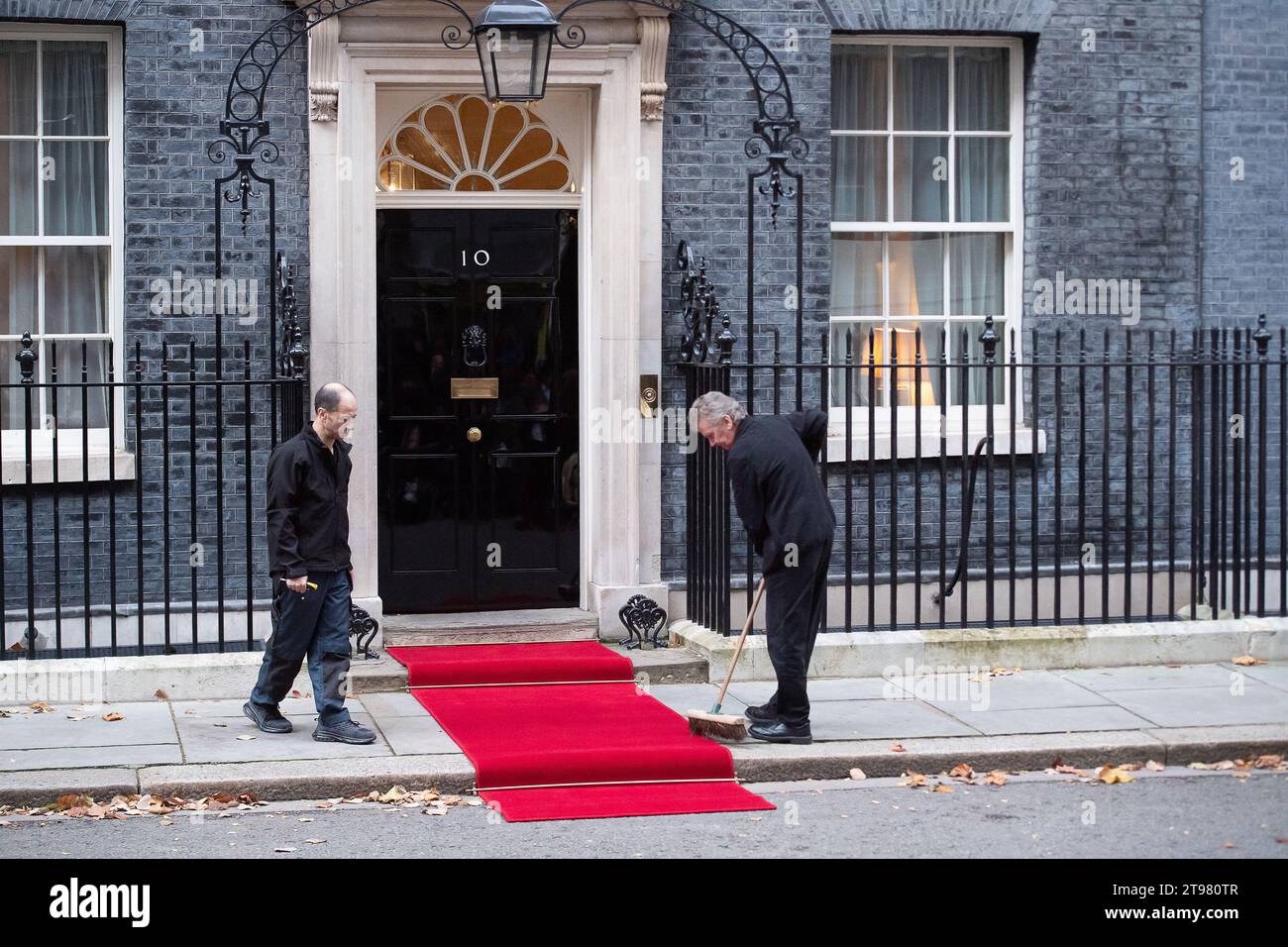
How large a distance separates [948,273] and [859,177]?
851mm

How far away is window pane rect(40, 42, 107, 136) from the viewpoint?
33.8 ft

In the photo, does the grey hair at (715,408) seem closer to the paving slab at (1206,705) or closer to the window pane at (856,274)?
the paving slab at (1206,705)

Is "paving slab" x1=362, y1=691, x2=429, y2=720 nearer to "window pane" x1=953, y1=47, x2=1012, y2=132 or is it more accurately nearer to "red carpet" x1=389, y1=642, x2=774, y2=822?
"red carpet" x1=389, y1=642, x2=774, y2=822

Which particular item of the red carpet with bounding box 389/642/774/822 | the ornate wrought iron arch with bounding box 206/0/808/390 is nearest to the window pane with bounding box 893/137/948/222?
the ornate wrought iron arch with bounding box 206/0/808/390

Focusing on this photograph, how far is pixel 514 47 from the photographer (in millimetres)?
9141

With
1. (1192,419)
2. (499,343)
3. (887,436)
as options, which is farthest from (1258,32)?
(499,343)

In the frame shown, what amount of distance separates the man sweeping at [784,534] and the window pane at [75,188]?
4186 millimetres

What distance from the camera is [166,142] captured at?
33.3ft

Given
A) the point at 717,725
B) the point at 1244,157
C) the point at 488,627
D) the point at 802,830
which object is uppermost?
the point at 1244,157

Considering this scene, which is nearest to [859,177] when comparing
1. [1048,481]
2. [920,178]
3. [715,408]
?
[920,178]

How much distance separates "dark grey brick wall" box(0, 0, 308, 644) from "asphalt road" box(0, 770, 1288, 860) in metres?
3.17

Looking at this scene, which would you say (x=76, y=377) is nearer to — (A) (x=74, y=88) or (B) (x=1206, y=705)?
(A) (x=74, y=88)

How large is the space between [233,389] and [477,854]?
14.7 ft

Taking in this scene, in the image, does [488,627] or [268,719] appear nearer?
[268,719]
